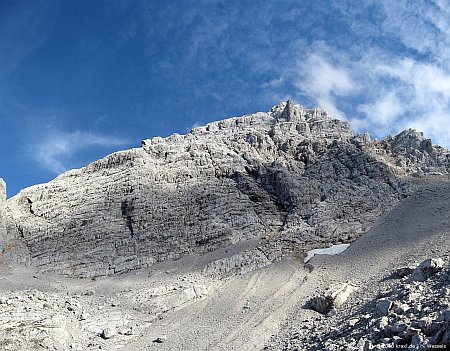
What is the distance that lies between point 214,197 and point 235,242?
29.0ft

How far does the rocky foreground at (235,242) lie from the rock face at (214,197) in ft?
0.70

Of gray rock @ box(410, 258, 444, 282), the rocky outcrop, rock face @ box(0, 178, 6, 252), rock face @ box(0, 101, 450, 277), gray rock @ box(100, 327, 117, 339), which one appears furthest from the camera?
the rocky outcrop

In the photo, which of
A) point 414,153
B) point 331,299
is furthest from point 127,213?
point 414,153

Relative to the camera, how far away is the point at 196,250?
61688mm

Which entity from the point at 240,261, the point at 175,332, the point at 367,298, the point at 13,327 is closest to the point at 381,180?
the point at 240,261

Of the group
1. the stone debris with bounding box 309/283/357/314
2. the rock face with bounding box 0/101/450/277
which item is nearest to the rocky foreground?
the stone debris with bounding box 309/283/357/314

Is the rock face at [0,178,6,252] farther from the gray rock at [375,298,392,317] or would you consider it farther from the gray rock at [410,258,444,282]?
the gray rock at [375,298,392,317]

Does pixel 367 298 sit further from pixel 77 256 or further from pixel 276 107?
pixel 276 107

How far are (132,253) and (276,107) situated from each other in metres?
46.9

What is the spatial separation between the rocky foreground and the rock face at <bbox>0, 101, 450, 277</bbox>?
0.70 ft

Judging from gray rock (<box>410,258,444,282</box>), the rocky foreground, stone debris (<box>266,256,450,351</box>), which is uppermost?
the rocky foreground

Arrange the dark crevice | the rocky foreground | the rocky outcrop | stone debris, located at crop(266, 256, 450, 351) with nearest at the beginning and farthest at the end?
stone debris, located at crop(266, 256, 450, 351), the rocky foreground, the dark crevice, the rocky outcrop

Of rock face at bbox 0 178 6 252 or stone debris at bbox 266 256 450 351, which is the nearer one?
stone debris at bbox 266 256 450 351

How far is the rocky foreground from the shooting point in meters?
39.7
